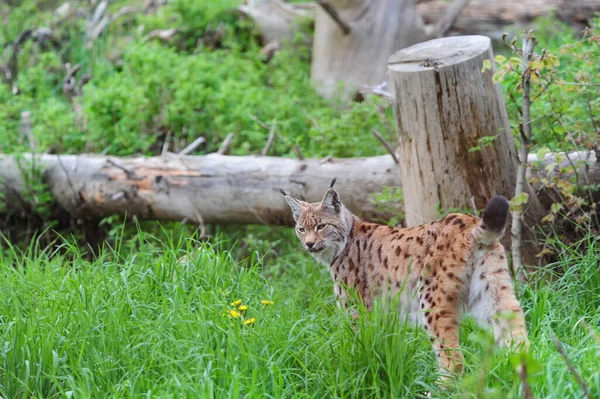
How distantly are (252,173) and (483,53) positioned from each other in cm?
262

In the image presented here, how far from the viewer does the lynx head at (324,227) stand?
212 inches

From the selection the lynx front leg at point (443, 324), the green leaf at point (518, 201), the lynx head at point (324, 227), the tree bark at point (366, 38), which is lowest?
the lynx front leg at point (443, 324)

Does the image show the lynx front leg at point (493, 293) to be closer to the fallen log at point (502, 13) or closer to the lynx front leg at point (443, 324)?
the lynx front leg at point (443, 324)

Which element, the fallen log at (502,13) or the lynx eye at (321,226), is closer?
the lynx eye at (321,226)

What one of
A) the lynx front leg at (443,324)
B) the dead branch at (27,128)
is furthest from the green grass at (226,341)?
the dead branch at (27,128)

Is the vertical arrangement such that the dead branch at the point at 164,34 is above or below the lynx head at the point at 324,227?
above

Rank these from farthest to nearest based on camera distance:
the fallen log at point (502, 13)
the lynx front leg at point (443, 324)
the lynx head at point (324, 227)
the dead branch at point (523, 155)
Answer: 1. the fallen log at point (502, 13)
2. the lynx head at point (324, 227)
3. the dead branch at point (523, 155)
4. the lynx front leg at point (443, 324)

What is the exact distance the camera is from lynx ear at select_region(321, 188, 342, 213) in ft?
17.8

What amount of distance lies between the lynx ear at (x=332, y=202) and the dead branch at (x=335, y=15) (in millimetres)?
5368

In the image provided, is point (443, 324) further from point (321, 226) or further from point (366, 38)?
point (366, 38)

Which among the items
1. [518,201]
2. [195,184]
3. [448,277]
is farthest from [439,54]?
[195,184]

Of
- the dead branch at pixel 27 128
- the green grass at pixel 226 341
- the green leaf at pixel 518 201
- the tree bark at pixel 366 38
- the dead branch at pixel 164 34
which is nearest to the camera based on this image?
the green grass at pixel 226 341

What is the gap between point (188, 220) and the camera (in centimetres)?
792

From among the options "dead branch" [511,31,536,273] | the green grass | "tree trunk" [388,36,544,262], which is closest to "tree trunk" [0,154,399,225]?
"tree trunk" [388,36,544,262]
